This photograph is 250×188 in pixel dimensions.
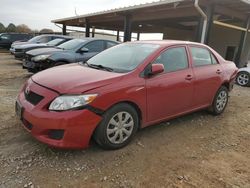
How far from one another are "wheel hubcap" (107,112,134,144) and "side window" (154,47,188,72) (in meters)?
1.04

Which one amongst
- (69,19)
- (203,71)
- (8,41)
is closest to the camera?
(203,71)

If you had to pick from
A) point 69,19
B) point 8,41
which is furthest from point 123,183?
point 8,41

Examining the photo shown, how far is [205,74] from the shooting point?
4.41 meters

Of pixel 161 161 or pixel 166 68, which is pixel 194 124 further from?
pixel 161 161

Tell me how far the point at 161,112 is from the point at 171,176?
1.16 metres

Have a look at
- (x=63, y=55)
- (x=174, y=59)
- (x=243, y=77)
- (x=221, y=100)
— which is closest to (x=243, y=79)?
(x=243, y=77)

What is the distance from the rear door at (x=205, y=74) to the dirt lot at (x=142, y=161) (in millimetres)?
626

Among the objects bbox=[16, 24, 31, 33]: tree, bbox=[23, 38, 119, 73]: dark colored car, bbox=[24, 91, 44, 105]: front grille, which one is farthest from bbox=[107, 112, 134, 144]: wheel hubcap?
bbox=[16, 24, 31, 33]: tree

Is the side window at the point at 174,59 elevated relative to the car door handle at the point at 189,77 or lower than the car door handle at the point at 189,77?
elevated

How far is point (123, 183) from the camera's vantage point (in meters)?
2.62

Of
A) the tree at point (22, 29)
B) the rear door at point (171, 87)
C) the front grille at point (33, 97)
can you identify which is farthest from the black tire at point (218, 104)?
the tree at point (22, 29)

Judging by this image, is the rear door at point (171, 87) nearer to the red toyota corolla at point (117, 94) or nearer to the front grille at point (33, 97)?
the red toyota corolla at point (117, 94)

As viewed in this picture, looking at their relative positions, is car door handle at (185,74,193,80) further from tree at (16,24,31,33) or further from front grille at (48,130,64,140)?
tree at (16,24,31,33)

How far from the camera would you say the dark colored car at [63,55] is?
23.1 ft
